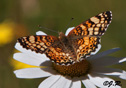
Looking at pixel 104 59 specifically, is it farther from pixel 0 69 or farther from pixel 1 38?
pixel 1 38

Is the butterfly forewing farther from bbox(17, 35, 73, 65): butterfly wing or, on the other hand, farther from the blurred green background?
the blurred green background

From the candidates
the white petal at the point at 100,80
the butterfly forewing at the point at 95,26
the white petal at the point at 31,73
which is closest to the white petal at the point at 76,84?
the white petal at the point at 100,80

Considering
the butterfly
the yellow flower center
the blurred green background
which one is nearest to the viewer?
the butterfly

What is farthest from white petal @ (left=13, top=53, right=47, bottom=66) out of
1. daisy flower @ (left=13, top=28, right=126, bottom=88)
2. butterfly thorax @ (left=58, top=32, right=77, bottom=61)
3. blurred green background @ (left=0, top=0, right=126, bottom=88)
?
blurred green background @ (left=0, top=0, right=126, bottom=88)

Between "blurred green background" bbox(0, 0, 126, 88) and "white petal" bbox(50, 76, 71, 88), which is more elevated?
"blurred green background" bbox(0, 0, 126, 88)

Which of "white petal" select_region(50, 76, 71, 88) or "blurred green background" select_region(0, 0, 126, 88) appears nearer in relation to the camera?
"white petal" select_region(50, 76, 71, 88)
